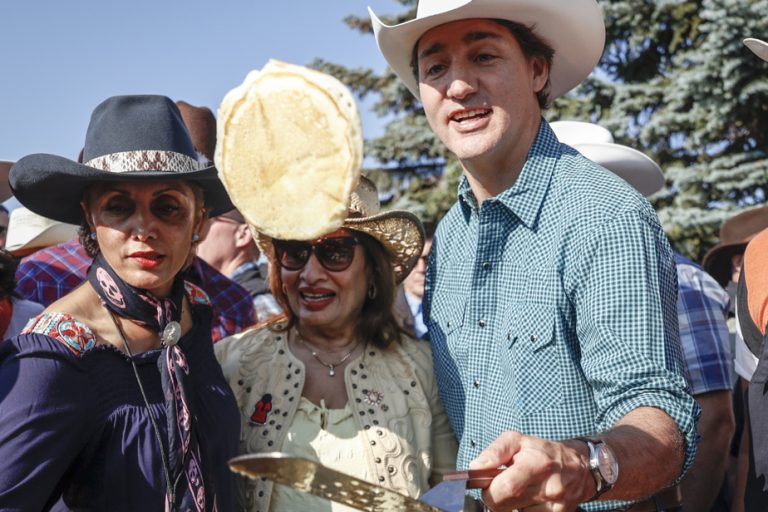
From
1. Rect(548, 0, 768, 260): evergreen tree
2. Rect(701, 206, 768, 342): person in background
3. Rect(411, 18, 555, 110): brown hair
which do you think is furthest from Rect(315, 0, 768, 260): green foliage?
Rect(411, 18, 555, 110): brown hair

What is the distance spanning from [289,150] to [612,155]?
2772 mm

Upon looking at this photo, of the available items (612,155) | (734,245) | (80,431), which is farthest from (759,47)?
(734,245)

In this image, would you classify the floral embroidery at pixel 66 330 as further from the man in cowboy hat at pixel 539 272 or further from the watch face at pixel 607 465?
the watch face at pixel 607 465

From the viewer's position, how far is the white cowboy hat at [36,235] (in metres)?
6.00

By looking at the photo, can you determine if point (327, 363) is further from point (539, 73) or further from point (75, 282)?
point (75, 282)

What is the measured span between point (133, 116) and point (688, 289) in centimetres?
263

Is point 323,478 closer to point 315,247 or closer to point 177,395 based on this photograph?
point 177,395

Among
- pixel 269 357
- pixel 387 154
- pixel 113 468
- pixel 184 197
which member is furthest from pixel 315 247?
pixel 387 154

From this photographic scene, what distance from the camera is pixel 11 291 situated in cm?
376

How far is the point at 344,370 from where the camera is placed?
11.5ft

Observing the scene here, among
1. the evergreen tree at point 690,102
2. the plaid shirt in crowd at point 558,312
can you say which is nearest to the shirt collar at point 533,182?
the plaid shirt in crowd at point 558,312

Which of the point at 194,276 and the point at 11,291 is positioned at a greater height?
the point at 11,291

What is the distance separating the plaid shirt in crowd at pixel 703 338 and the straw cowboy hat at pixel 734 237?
2726mm

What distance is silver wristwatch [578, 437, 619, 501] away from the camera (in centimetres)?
199
